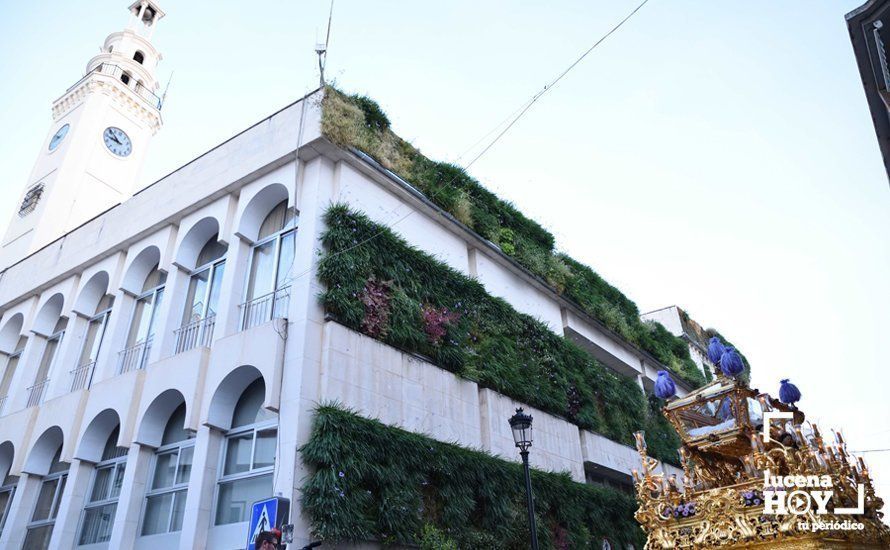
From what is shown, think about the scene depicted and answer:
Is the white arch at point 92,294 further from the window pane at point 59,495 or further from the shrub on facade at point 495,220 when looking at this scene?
the shrub on facade at point 495,220

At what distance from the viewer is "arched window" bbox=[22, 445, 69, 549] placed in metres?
15.3

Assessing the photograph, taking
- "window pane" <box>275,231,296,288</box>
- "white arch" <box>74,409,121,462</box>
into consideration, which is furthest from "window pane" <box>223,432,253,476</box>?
"white arch" <box>74,409,121,462</box>

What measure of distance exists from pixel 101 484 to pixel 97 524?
3.18 feet

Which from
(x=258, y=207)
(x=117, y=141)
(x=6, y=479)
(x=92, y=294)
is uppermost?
(x=117, y=141)

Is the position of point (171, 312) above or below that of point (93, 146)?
below

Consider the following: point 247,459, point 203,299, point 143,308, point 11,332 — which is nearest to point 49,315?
point 11,332

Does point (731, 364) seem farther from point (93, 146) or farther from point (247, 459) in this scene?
point (93, 146)

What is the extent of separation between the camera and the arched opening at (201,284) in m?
14.7

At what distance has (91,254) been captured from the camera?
60.6ft

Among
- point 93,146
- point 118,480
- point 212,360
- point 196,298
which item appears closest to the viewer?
point 212,360

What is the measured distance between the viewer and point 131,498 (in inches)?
514

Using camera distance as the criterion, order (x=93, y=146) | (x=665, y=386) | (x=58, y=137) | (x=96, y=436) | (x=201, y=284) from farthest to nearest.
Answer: (x=58, y=137) < (x=93, y=146) < (x=201, y=284) < (x=96, y=436) < (x=665, y=386)

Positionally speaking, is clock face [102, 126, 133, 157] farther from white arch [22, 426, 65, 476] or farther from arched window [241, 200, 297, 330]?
arched window [241, 200, 297, 330]

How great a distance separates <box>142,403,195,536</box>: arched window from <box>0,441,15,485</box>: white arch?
646 centimetres
